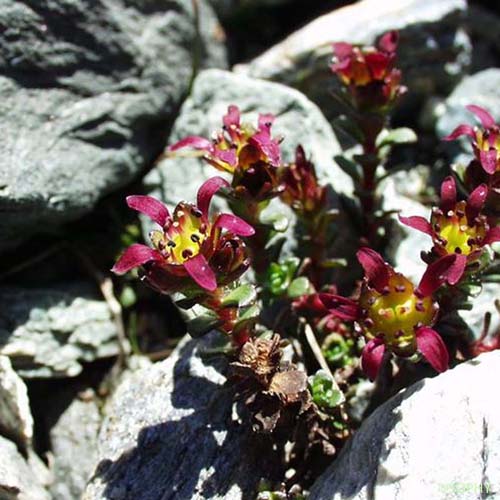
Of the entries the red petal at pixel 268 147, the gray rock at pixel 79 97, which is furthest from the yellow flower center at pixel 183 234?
the gray rock at pixel 79 97

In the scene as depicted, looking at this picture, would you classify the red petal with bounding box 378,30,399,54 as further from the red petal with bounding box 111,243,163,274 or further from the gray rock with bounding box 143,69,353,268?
the red petal with bounding box 111,243,163,274

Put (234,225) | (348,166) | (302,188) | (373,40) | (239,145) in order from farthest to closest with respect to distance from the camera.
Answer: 1. (373,40)
2. (348,166)
3. (302,188)
4. (239,145)
5. (234,225)

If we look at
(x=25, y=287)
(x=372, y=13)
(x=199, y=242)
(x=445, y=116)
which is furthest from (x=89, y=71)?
(x=445, y=116)

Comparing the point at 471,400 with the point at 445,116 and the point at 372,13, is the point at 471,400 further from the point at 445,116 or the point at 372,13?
the point at 372,13

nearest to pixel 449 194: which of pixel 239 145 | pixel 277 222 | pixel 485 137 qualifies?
pixel 485 137

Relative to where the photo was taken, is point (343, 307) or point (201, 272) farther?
point (343, 307)

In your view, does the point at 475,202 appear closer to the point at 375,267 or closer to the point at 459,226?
the point at 459,226
